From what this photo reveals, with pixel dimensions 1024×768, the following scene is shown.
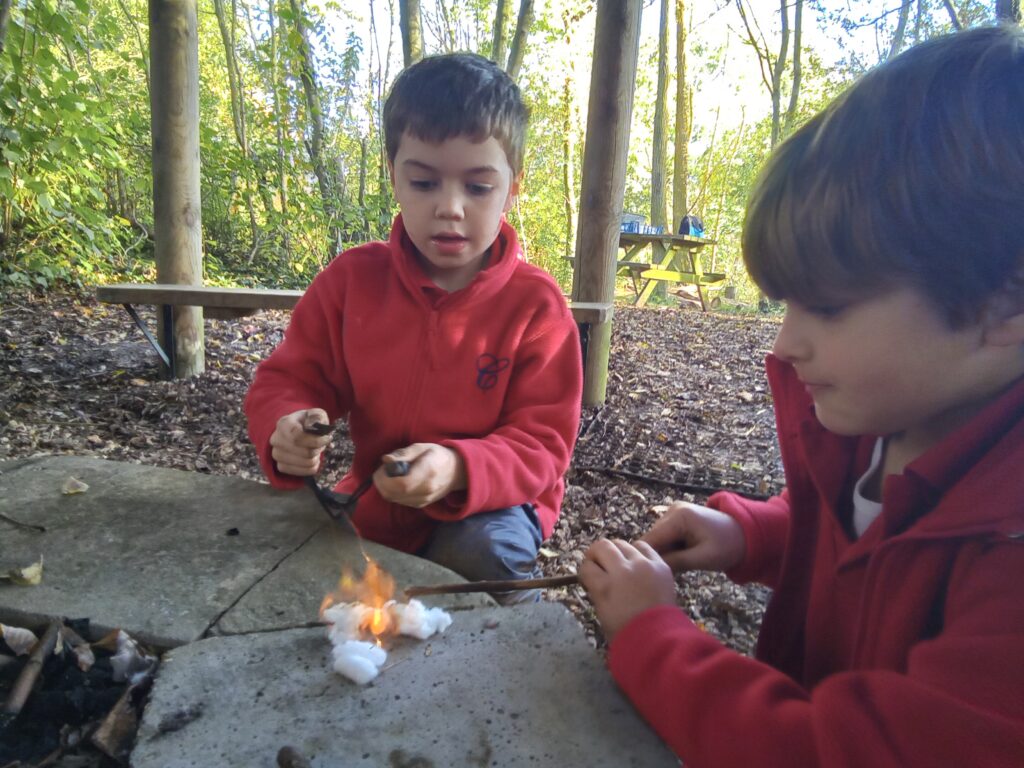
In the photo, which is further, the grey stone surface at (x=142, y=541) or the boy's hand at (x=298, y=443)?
the boy's hand at (x=298, y=443)

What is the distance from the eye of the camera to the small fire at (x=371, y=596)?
46.5 inches

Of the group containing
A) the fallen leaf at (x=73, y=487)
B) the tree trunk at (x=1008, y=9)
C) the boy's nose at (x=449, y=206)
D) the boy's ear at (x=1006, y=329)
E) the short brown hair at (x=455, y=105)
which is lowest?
the fallen leaf at (x=73, y=487)

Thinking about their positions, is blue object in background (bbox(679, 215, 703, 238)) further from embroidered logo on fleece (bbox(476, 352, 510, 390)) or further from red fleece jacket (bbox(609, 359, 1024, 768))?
red fleece jacket (bbox(609, 359, 1024, 768))

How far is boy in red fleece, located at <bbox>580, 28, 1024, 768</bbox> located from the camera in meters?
0.74

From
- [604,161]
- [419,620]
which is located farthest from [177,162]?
[419,620]

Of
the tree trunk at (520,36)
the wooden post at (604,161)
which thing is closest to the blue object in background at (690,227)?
the tree trunk at (520,36)

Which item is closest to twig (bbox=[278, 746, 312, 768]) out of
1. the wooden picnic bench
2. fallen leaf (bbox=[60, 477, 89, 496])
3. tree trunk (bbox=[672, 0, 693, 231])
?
fallen leaf (bbox=[60, 477, 89, 496])

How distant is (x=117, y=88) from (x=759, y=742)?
33.4 ft

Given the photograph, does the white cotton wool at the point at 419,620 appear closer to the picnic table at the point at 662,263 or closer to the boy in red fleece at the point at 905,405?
the boy in red fleece at the point at 905,405

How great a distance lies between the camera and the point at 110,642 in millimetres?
1218

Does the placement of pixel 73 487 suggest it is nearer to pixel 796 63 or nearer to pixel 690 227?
pixel 690 227

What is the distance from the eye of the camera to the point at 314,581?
1404mm

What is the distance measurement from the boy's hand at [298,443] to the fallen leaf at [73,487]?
50 centimetres

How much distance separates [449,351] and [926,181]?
1307mm
